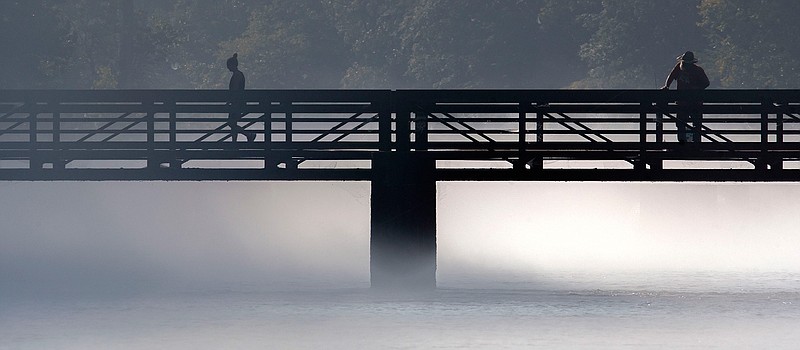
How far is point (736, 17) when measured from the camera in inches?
2906

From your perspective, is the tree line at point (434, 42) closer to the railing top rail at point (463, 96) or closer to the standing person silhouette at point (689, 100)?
the railing top rail at point (463, 96)

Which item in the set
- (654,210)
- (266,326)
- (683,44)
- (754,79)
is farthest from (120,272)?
(683,44)

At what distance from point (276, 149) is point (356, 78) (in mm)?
57159

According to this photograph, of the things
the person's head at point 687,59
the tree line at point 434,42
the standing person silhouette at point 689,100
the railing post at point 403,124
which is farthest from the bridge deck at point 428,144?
the tree line at point 434,42

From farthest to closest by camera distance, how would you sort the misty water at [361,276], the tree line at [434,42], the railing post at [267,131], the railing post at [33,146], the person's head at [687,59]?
the tree line at [434,42]
the railing post at [33,146]
the person's head at [687,59]
the railing post at [267,131]
the misty water at [361,276]

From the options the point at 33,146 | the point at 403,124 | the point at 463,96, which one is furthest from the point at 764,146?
the point at 33,146

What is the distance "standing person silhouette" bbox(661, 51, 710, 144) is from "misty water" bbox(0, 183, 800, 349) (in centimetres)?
209

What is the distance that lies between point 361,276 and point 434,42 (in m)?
51.7

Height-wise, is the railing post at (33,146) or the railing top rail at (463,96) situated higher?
the railing top rail at (463,96)

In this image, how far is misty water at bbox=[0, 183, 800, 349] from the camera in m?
24.5

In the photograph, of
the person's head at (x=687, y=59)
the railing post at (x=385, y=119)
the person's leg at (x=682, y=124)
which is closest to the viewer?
the railing post at (x=385, y=119)

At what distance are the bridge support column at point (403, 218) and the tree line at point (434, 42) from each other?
3721 cm

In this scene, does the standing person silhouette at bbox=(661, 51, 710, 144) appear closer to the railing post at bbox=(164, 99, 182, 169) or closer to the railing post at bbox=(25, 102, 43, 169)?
the railing post at bbox=(164, 99, 182, 169)

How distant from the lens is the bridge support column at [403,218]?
2956cm
